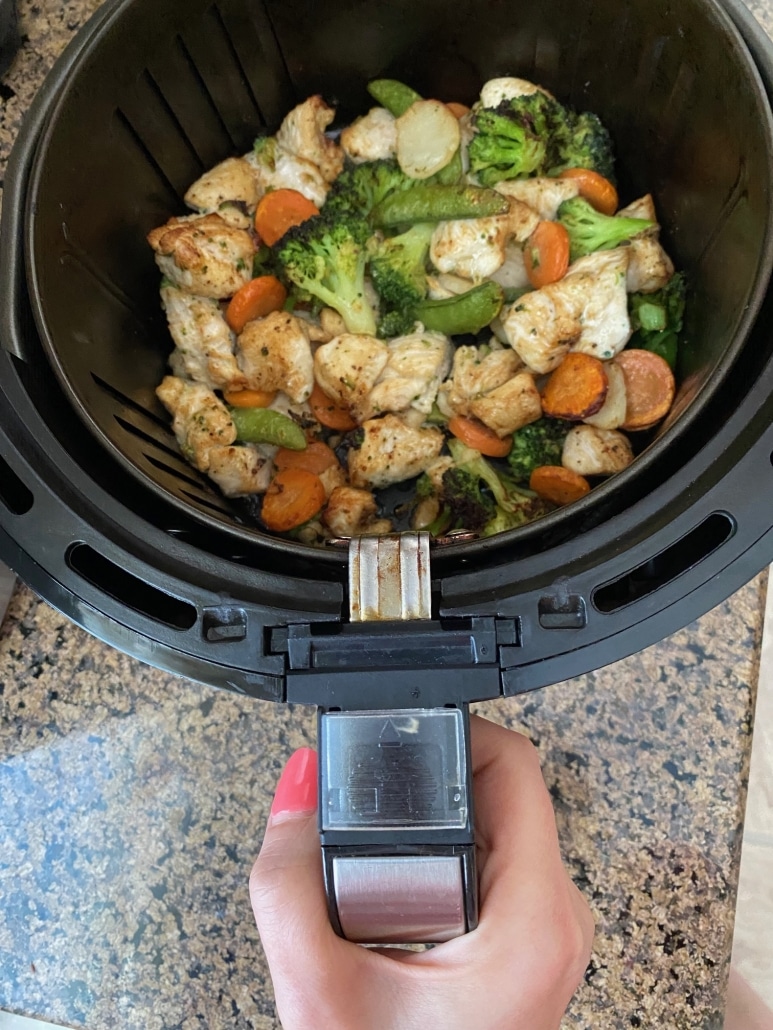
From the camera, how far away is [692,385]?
952 millimetres

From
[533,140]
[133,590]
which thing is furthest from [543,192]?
[133,590]

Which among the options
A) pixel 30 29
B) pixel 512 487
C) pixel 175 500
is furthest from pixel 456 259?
pixel 30 29

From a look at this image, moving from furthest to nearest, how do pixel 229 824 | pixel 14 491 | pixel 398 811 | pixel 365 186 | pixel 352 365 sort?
1. pixel 365 186
2. pixel 352 365
3. pixel 229 824
4. pixel 14 491
5. pixel 398 811

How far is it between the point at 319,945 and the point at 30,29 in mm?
1549

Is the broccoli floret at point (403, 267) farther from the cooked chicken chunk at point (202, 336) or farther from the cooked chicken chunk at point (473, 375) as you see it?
the cooked chicken chunk at point (202, 336)

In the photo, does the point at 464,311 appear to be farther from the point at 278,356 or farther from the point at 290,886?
the point at 290,886

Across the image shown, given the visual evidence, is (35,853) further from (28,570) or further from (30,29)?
(30,29)

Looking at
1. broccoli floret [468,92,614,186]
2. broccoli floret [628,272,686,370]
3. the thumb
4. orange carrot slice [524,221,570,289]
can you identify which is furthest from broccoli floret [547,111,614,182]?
the thumb

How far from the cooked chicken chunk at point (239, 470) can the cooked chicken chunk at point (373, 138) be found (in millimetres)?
546

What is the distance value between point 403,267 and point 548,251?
232mm

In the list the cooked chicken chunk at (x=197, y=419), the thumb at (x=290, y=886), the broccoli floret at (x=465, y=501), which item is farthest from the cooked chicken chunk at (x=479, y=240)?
the thumb at (x=290, y=886)

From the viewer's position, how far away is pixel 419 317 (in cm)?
119

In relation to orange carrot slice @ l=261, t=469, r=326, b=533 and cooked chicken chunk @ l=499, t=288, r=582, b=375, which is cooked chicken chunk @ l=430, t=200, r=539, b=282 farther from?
orange carrot slice @ l=261, t=469, r=326, b=533

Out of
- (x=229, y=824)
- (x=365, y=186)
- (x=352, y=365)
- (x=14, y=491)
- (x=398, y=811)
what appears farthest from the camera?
→ (x=365, y=186)
